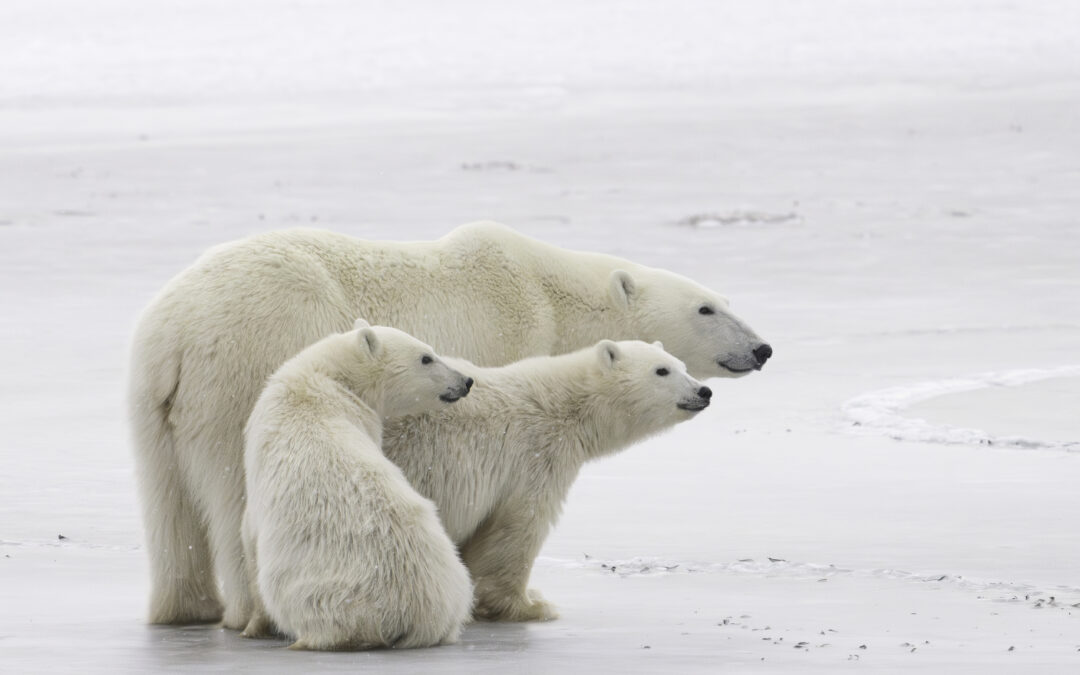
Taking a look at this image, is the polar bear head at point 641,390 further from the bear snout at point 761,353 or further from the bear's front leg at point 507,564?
the bear snout at point 761,353

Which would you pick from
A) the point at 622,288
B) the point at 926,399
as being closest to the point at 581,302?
the point at 622,288

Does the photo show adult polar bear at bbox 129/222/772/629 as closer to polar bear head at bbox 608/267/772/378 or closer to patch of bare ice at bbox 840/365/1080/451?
polar bear head at bbox 608/267/772/378

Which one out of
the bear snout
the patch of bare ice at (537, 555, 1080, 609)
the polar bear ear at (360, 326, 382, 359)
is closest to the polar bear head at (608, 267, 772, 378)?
the bear snout

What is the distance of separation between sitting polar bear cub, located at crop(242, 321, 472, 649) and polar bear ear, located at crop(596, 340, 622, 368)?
878 millimetres

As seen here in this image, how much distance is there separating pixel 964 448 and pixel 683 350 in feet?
6.99

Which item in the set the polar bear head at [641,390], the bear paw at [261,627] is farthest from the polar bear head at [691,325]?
the bear paw at [261,627]

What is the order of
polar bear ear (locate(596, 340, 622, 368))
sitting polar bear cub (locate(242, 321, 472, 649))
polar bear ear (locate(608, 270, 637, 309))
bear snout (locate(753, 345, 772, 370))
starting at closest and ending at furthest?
sitting polar bear cub (locate(242, 321, 472, 649)) → polar bear ear (locate(596, 340, 622, 368)) → polar bear ear (locate(608, 270, 637, 309)) → bear snout (locate(753, 345, 772, 370))

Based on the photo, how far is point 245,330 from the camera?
5.79 m

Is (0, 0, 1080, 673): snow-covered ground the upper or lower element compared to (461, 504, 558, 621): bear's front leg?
Answer: lower

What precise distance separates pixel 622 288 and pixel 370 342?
4.36 ft

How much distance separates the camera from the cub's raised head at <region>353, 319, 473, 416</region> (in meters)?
5.65

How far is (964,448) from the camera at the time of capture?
27.6 feet

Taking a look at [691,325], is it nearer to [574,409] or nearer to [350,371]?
[574,409]

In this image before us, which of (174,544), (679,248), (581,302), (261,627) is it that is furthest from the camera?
(679,248)
